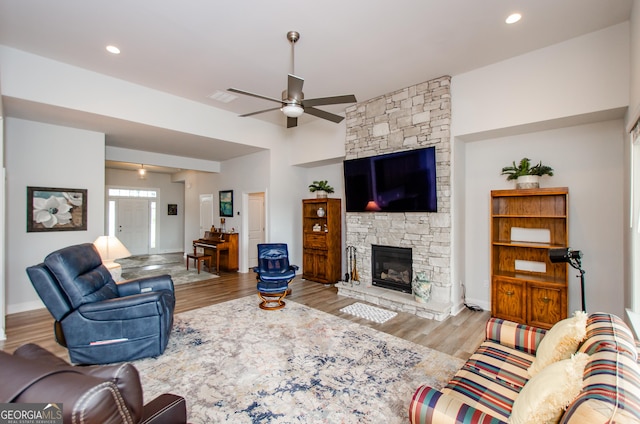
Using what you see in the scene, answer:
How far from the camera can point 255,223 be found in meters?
7.39

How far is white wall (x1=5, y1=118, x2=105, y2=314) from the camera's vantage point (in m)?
4.29

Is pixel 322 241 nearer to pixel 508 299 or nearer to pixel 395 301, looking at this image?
pixel 395 301

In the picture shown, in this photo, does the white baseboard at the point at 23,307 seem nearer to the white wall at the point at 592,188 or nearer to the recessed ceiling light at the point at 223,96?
the recessed ceiling light at the point at 223,96

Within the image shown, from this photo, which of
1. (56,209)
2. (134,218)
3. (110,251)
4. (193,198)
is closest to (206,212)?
(193,198)

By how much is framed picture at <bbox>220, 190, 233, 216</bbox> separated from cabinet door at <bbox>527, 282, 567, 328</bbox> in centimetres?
634

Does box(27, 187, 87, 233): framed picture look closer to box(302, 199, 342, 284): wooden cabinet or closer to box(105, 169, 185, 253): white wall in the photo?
box(302, 199, 342, 284): wooden cabinet

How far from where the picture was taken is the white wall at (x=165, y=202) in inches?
383

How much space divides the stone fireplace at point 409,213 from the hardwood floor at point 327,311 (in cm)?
28

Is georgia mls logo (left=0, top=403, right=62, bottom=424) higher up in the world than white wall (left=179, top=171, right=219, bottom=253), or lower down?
lower down

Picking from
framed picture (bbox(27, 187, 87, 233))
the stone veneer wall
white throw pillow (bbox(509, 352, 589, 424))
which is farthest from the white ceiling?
white throw pillow (bbox(509, 352, 589, 424))

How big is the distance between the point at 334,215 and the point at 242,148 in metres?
2.46

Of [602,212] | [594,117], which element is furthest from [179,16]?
[602,212]

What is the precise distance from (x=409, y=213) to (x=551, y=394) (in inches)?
138

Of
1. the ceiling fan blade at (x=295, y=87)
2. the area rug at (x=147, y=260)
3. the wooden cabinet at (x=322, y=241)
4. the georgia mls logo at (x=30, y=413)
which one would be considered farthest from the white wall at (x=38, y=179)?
the georgia mls logo at (x=30, y=413)
